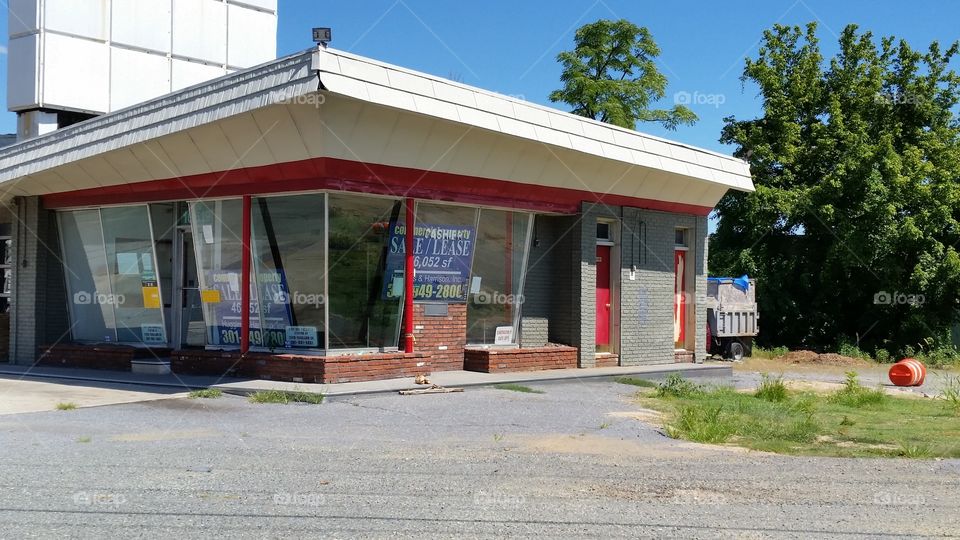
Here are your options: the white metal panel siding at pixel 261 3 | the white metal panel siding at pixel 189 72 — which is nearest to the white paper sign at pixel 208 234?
the white metal panel siding at pixel 189 72

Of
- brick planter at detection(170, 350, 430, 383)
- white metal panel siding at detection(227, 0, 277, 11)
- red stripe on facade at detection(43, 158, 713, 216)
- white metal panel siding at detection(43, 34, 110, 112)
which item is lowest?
brick planter at detection(170, 350, 430, 383)

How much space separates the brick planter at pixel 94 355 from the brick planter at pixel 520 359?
18.4 feet

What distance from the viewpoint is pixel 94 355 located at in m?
16.4

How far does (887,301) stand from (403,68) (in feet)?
66.1

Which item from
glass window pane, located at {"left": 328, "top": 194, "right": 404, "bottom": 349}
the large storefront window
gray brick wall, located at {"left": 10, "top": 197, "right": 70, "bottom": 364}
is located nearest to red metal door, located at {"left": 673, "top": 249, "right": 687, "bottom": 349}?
glass window pane, located at {"left": 328, "top": 194, "right": 404, "bottom": 349}

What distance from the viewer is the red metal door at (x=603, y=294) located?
17.9m

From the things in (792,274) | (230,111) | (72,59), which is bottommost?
(792,274)

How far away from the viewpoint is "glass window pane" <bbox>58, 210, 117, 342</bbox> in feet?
56.4

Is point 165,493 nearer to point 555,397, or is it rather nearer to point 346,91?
point 346,91

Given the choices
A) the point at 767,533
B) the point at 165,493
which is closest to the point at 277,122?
the point at 165,493

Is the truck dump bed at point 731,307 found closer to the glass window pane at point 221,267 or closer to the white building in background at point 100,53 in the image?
the glass window pane at point 221,267

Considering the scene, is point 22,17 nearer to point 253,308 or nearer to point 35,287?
point 35,287

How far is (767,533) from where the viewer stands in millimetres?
5926

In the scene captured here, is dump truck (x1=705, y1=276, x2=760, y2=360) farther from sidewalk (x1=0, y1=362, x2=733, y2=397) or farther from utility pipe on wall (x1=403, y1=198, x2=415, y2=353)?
utility pipe on wall (x1=403, y1=198, x2=415, y2=353)
